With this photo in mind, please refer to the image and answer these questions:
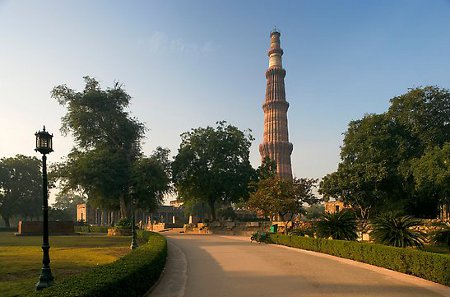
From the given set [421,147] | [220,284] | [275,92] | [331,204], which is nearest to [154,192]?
[421,147]

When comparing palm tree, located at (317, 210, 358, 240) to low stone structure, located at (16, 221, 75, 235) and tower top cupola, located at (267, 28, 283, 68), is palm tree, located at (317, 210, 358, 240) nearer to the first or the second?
low stone structure, located at (16, 221, 75, 235)

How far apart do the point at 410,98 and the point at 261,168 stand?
2189 cm

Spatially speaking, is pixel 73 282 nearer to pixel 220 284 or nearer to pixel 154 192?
pixel 220 284

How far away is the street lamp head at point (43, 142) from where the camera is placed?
11195 mm

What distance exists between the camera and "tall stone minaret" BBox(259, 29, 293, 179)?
105 meters

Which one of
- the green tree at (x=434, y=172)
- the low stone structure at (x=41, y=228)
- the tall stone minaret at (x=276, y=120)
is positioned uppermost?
the tall stone minaret at (x=276, y=120)

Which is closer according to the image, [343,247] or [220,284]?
[220,284]

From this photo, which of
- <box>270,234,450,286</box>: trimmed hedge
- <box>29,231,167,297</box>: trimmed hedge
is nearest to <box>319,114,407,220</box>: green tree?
Answer: <box>270,234,450,286</box>: trimmed hedge

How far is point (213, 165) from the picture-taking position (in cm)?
5075

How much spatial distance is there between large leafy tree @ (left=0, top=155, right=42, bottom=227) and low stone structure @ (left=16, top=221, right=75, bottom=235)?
3701cm

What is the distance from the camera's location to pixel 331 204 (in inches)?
3696

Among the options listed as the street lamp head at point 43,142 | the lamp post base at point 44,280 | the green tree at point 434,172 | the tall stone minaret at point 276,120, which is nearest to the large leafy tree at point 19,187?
the tall stone minaret at point 276,120

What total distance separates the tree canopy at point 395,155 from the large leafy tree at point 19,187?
196ft

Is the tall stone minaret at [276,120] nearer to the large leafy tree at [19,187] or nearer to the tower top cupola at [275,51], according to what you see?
the tower top cupola at [275,51]
